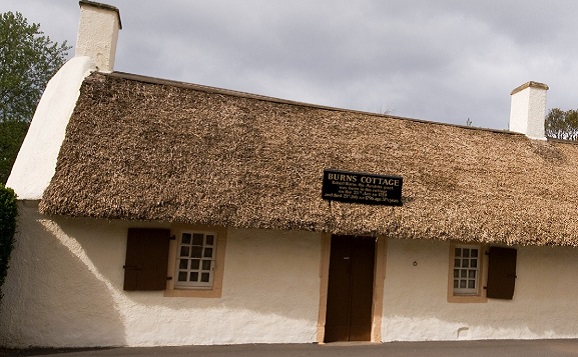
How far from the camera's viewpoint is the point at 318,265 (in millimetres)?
7312

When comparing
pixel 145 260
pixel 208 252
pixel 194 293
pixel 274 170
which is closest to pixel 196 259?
pixel 208 252

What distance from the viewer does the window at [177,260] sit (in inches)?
256

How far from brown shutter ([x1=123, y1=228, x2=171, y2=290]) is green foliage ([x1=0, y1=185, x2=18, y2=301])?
147 centimetres

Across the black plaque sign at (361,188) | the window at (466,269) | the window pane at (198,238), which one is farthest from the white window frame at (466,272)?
the window pane at (198,238)

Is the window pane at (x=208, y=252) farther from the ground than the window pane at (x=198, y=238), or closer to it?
closer to it

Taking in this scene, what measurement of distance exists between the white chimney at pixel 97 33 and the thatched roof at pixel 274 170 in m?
0.64

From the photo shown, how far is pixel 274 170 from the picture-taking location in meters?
7.12

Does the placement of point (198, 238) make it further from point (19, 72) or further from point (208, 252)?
point (19, 72)

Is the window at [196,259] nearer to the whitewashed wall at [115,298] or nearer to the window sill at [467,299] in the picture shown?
the whitewashed wall at [115,298]

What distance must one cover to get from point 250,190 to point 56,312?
10.4 feet

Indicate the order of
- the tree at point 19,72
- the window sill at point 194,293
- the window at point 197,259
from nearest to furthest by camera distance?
the window sill at point 194,293
the window at point 197,259
the tree at point 19,72

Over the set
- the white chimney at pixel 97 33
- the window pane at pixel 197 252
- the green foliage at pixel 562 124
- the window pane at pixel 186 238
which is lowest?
the window pane at pixel 197 252

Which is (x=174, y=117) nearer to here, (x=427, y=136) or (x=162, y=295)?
(x=162, y=295)

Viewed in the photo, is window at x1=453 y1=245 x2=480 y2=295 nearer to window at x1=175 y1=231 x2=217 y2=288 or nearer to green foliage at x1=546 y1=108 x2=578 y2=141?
window at x1=175 y1=231 x2=217 y2=288
